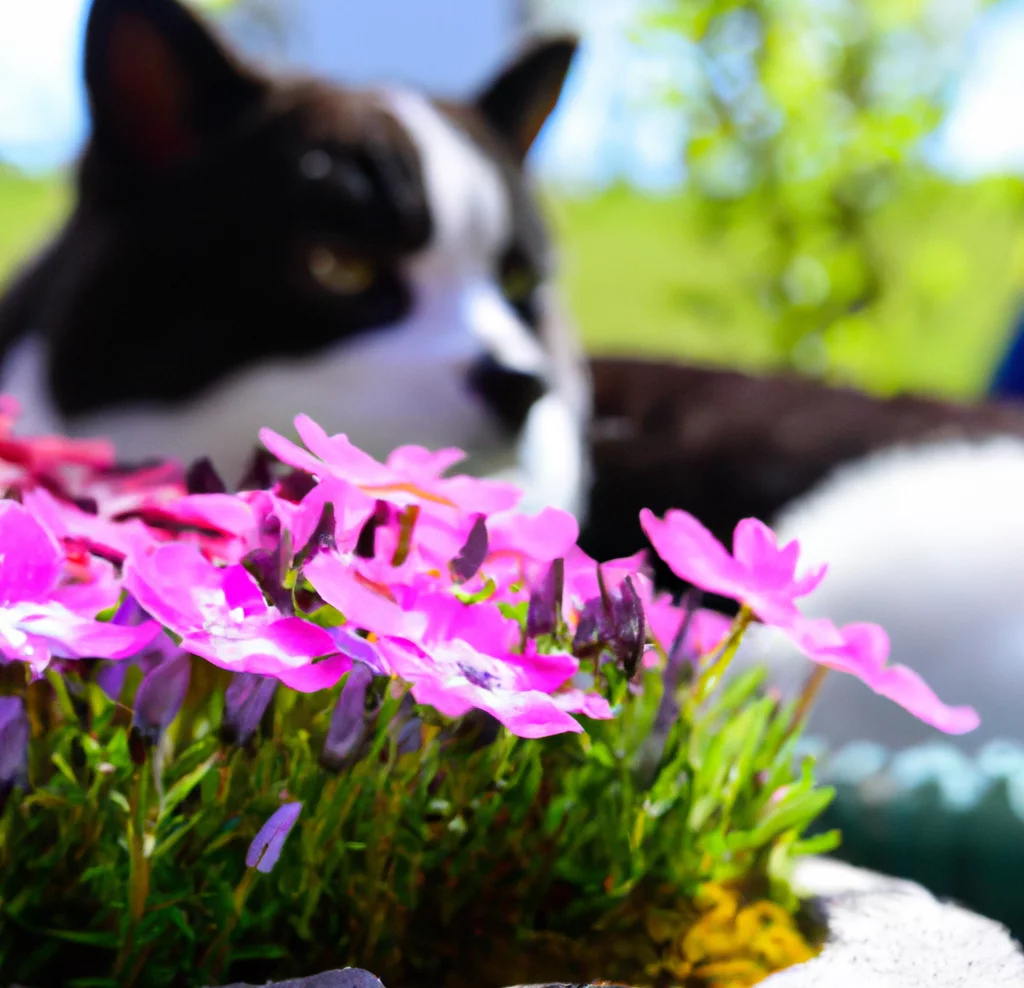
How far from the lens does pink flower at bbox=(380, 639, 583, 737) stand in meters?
0.32

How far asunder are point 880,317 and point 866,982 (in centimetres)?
302

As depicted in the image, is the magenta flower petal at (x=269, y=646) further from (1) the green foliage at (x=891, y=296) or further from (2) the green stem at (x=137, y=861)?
(1) the green foliage at (x=891, y=296)

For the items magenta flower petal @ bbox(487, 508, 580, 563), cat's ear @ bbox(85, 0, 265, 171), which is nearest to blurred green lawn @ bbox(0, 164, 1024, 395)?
cat's ear @ bbox(85, 0, 265, 171)

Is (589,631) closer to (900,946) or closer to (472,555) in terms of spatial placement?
(472,555)

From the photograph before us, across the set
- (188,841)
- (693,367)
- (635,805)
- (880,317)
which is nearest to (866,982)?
(635,805)

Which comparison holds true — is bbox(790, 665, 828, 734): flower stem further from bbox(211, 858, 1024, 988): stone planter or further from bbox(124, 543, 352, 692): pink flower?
bbox(124, 543, 352, 692): pink flower

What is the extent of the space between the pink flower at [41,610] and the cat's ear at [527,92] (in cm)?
141

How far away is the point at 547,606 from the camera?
1.30 feet

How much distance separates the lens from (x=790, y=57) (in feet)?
9.12

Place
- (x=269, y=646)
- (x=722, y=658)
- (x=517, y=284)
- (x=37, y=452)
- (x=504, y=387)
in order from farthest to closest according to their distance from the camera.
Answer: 1. (x=517, y=284)
2. (x=504, y=387)
3. (x=37, y=452)
4. (x=722, y=658)
5. (x=269, y=646)

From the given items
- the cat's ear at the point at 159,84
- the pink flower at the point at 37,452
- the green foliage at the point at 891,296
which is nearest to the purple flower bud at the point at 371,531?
the pink flower at the point at 37,452

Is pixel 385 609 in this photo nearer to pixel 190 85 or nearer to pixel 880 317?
pixel 190 85

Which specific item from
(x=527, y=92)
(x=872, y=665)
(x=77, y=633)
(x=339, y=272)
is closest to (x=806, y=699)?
(x=872, y=665)

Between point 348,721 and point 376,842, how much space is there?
68 mm
